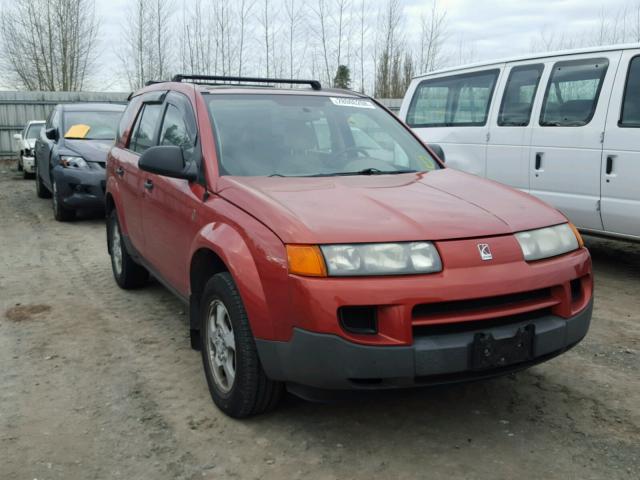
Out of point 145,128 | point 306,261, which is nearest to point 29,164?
A: point 145,128

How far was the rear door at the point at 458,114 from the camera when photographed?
6871mm

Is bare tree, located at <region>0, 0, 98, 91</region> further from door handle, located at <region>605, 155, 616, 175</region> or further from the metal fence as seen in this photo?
door handle, located at <region>605, 155, 616, 175</region>

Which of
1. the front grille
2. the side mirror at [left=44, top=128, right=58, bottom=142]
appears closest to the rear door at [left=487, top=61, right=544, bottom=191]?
the front grille

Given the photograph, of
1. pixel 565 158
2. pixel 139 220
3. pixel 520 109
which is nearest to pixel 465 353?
pixel 139 220

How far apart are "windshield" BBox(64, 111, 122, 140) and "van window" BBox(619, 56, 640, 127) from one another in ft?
23.2

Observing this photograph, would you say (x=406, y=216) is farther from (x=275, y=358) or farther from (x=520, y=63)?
(x=520, y=63)

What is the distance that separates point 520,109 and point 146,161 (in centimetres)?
425

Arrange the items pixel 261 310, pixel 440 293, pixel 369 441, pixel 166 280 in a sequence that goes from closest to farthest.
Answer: pixel 440 293 → pixel 261 310 → pixel 369 441 → pixel 166 280

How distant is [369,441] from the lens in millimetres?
2955

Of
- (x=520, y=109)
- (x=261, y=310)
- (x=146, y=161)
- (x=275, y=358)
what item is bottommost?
(x=275, y=358)

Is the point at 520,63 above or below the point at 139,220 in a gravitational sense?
above

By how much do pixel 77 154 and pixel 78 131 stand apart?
746mm

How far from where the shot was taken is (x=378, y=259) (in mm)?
2621

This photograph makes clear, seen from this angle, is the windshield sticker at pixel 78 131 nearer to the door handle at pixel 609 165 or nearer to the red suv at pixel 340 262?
the red suv at pixel 340 262
